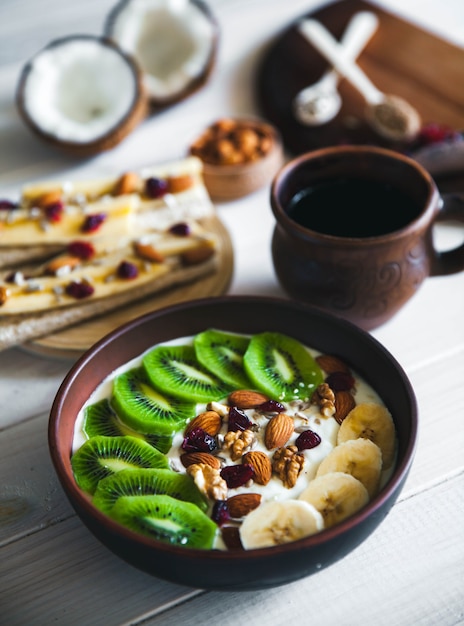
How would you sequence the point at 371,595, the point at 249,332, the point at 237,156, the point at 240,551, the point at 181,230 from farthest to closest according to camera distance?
the point at 237,156 < the point at 181,230 < the point at 249,332 < the point at 371,595 < the point at 240,551

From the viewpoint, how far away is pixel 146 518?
0.73m

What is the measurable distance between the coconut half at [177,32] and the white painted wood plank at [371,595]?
3.36 ft

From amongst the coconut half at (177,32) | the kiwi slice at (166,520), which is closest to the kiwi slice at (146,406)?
the kiwi slice at (166,520)

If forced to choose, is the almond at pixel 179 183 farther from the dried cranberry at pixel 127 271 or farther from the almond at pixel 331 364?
the almond at pixel 331 364

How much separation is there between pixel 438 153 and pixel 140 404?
69 centimetres

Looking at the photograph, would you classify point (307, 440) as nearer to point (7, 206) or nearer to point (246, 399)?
point (246, 399)

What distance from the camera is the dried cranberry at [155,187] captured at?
4.06ft

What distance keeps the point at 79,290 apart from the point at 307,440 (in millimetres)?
441

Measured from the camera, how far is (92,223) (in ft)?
3.84

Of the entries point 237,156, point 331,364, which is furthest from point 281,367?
point 237,156

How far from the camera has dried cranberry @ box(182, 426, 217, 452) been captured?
2.72ft

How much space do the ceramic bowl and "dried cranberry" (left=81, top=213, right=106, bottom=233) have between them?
0.98 feet

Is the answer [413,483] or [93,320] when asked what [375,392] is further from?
[93,320]

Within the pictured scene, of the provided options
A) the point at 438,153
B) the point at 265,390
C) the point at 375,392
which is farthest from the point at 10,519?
the point at 438,153
